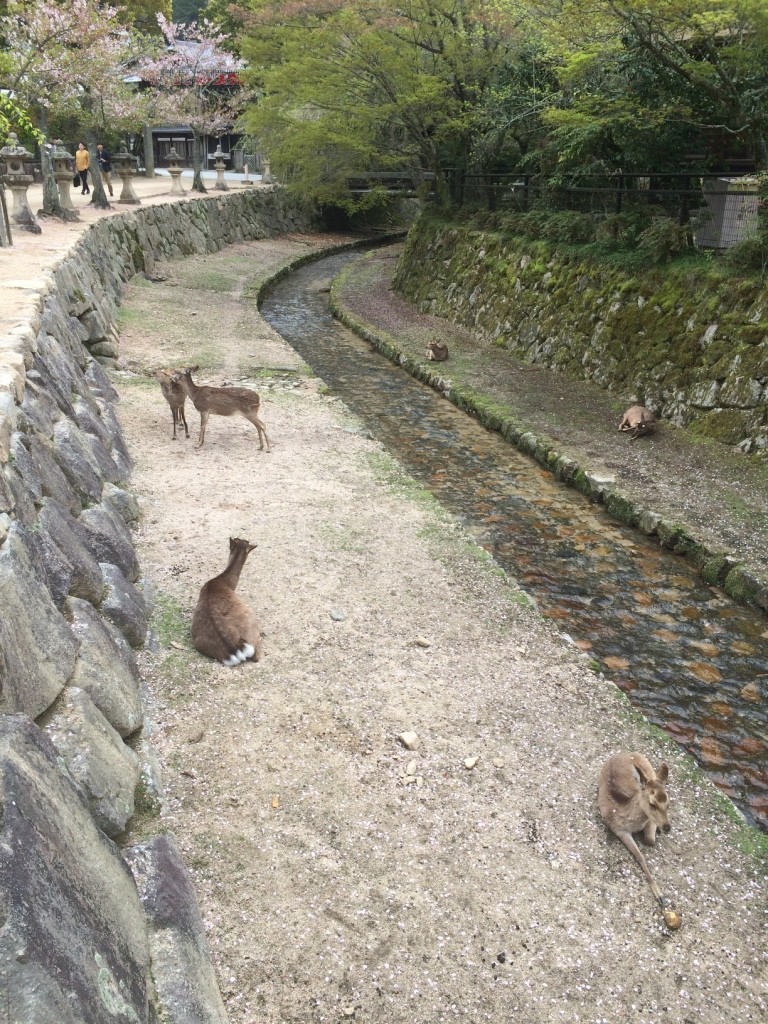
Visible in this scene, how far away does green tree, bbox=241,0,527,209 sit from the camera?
19.3 metres

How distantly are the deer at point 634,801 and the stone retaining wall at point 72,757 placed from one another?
250 centimetres

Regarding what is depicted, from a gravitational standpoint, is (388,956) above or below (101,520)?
below

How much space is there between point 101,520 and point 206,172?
161 ft

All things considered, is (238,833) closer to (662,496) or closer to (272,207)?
(662,496)

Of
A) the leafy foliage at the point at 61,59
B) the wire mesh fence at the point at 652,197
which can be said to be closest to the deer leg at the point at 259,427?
the wire mesh fence at the point at 652,197

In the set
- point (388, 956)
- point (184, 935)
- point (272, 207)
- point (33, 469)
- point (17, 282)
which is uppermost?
point (272, 207)

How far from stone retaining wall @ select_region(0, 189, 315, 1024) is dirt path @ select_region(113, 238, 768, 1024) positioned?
36 cm

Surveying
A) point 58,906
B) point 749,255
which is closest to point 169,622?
point 58,906

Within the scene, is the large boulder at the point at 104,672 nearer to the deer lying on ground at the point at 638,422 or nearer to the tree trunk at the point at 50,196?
the deer lying on ground at the point at 638,422

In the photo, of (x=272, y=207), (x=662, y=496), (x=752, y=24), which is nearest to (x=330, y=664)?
(x=662, y=496)

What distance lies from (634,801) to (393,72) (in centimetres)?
2004

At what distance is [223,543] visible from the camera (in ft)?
26.8

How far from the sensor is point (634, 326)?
14.1 m

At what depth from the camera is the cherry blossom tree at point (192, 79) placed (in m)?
34.2
